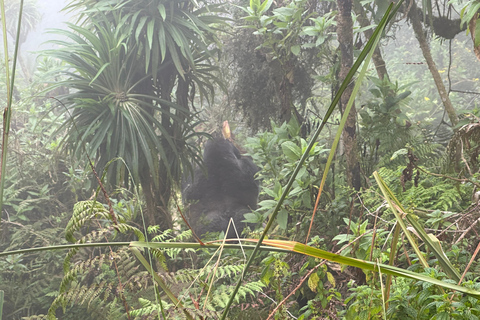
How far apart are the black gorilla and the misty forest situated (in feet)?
0.06

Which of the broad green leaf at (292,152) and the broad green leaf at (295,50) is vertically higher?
A: the broad green leaf at (295,50)

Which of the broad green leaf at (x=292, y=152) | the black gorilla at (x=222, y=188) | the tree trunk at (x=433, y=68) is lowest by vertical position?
the black gorilla at (x=222, y=188)

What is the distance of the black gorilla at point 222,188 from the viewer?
3.38 metres

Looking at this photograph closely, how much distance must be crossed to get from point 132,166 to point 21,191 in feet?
4.91

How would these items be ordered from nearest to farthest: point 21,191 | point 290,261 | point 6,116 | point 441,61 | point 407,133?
point 6,116, point 290,261, point 407,133, point 21,191, point 441,61

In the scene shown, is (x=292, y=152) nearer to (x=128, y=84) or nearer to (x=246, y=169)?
(x=128, y=84)

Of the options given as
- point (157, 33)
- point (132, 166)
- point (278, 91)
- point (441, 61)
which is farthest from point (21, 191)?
point (441, 61)

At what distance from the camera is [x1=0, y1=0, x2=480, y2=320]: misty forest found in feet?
3.15

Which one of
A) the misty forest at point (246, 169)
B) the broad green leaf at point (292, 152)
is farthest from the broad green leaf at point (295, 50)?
the broad green leaf at point (292, 152)

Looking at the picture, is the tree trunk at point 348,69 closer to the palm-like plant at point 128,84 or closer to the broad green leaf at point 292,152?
the broad green leaf at point 292,152

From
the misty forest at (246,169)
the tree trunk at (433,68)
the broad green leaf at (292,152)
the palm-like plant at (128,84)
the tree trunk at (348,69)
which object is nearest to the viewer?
the misty forest at (246,169)

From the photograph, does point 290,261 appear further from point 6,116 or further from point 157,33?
point 157,33

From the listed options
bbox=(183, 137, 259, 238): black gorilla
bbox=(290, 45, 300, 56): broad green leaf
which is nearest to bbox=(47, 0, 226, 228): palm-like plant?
bbox=(290, 45, 300, 56): broad green leaf

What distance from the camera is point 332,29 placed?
7.09ft
